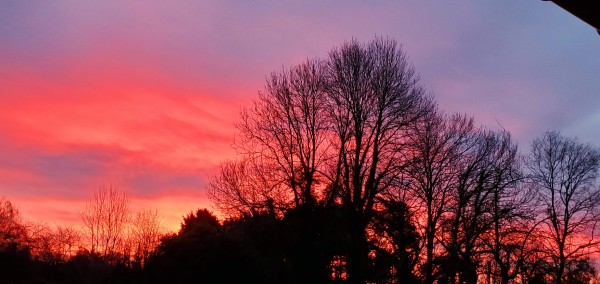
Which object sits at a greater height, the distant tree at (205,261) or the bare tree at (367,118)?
the bare tree at (367,118)

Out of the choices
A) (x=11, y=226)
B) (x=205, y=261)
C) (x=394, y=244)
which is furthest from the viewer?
(x=11, y=226)

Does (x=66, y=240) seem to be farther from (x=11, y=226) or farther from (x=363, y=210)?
(x=363, y=210)

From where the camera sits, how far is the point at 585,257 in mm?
44688

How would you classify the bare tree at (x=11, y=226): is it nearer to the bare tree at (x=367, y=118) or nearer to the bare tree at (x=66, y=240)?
the bare tree at (x=66, y=240)

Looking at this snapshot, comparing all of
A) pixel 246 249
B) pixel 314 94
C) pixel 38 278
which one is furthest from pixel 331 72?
pixel 38 278

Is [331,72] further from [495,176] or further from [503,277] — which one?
[503,277]

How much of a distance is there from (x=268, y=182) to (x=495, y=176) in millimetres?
16879

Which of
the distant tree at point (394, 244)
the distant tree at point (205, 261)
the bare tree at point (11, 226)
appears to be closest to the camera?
the distant tree at point (205, 261)

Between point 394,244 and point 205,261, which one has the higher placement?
point 394,244

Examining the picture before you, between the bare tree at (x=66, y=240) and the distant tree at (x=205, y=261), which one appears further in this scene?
the bare tree at (x=66, y=240)

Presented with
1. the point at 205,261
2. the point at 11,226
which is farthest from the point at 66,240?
the point at 205,261

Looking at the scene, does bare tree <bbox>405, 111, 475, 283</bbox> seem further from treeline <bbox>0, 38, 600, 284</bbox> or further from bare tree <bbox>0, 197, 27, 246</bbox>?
bare tree <bbox>0, 197, 27, 246</bbox>

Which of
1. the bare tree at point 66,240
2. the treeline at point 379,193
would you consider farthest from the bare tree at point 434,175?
the bare tree at point 66,240

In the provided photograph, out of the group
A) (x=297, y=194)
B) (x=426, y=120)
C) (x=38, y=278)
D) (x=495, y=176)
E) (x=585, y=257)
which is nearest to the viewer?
(x=38, y=278)
